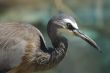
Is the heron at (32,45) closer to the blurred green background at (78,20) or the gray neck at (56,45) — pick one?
the gray neck at (56,45)

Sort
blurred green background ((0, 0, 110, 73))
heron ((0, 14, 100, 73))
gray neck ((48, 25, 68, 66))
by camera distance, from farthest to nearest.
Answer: blurred green background ((0, 0, 110, 73)) < gray neck ((48, 25, 68, 66)) < heron ((0, 14, 100, 73))

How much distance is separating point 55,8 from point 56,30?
10.8ft

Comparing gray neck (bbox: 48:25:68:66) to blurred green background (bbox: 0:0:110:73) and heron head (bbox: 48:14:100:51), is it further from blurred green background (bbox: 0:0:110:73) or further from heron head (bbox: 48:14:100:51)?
blurred green background (bbox: 0:0:110:73)

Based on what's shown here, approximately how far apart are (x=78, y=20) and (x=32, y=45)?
3.51 metres

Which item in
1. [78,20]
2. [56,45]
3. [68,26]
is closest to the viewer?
[68,26]

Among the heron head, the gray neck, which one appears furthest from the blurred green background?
the heron head

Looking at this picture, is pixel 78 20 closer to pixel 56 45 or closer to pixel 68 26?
pixel 56 45

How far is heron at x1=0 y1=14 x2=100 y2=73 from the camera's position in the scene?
7.73 meters

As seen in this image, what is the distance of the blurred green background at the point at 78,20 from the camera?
33.7ft

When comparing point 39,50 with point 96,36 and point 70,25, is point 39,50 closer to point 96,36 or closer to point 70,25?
point 70,25

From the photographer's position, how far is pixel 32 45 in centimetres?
785

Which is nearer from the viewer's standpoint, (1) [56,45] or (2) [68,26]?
(2) [68,26]

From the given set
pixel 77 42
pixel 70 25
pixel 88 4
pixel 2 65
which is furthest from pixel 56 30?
pixel 88 4

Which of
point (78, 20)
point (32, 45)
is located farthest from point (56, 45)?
point (78, 20)
